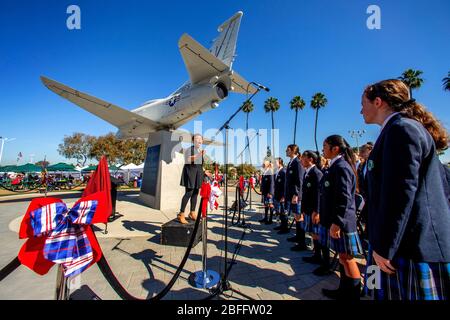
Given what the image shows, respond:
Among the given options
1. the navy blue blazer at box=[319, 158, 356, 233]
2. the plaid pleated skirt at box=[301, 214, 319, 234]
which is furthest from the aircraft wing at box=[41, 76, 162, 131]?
the navy blue blazer at box=[319, 158, 356, 233]

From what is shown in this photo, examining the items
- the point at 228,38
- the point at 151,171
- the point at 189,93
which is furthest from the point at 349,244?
the point at 228,38

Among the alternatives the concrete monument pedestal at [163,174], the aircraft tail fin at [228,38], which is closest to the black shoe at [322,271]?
the concrete monument pedestal at [163,174]

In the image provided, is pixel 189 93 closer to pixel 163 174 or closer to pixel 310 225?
pixel 163 174

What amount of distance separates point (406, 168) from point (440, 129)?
0.58 metres

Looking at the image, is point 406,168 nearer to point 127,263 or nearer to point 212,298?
point 212,298

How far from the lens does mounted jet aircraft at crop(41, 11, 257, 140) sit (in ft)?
23.3

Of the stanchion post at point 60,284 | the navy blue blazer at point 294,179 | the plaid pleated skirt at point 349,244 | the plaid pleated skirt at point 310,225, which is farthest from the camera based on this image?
the navy blue blazer at point 294,179

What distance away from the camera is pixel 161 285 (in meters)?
2.74

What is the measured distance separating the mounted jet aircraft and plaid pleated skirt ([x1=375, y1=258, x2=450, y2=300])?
665 cm

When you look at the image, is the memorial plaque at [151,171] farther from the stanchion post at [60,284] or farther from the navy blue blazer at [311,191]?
the stanchion post at [60,284]

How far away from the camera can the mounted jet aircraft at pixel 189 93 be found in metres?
7.10

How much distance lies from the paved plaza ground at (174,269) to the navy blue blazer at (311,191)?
3.46 ft

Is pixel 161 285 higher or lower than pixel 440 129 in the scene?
lower

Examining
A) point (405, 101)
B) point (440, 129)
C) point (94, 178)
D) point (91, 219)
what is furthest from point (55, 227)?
point (440, 129)
